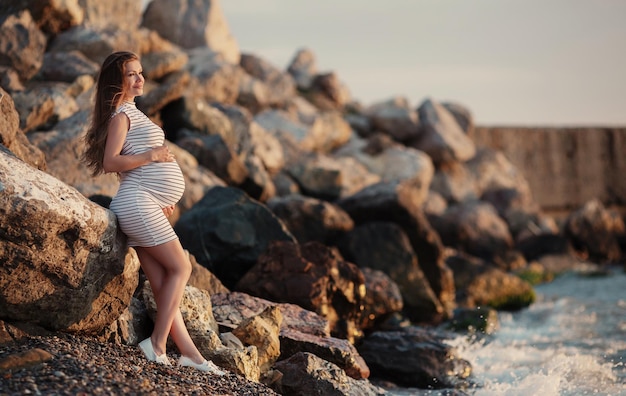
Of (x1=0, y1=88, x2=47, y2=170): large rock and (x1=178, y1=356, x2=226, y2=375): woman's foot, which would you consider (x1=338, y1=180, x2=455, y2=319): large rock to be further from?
(x1=178, y1=356, x2=226, y2=375): woman's foot

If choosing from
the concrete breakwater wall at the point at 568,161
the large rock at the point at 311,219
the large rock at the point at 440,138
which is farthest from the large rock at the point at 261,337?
the concrete breakwater wall at the point at 568,161

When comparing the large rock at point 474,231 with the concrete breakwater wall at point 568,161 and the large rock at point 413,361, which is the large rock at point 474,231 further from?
the large rock at point 413,361

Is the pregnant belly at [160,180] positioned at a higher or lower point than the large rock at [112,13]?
lower

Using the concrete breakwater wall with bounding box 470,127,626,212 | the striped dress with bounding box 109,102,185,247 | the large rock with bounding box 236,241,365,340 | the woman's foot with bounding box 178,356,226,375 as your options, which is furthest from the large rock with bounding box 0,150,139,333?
the concrete breakwater wall with bounding box 470,127,626,212

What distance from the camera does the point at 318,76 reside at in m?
25.1

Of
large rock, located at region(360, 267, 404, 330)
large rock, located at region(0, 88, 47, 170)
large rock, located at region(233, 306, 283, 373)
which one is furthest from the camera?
large rock, located at region(360, 267, 404, 330)

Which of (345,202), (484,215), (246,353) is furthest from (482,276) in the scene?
(246,353)

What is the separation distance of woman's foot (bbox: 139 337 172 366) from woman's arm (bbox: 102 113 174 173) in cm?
122

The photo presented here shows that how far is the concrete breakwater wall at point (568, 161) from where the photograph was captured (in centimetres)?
2773

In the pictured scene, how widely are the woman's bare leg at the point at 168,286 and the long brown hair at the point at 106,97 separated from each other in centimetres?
76

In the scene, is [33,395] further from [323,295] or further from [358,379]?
[323,295]

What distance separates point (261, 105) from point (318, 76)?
5.48 m

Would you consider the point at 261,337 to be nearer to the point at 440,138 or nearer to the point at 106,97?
the point at 106,97

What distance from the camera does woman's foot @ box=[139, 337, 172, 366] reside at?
5.68 metres
